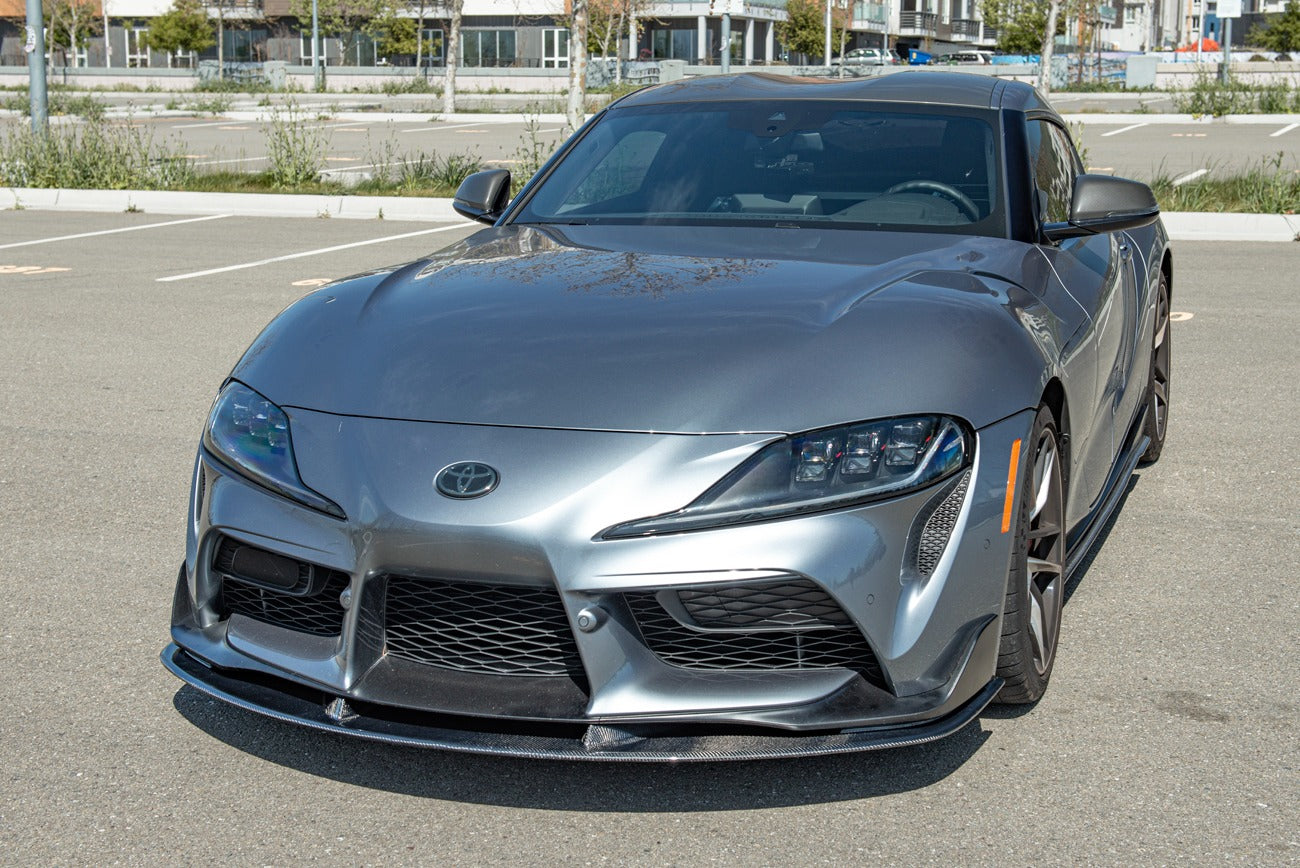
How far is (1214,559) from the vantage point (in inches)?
189

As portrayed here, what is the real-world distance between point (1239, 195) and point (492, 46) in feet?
205

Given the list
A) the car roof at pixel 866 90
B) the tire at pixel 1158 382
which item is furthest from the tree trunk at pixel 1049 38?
the car roof at pixel 866 90

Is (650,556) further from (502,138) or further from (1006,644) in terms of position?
(502,138)

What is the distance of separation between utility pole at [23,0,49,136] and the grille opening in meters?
18.3

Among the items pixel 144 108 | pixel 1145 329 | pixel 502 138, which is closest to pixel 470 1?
pixel 144 108

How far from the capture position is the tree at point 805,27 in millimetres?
73875

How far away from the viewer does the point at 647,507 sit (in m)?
2.84

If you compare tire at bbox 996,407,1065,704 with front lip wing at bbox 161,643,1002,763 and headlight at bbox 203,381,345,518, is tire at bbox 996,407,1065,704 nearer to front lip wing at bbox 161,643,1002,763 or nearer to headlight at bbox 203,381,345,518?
front lip wing at bbox 161,643,1002,763

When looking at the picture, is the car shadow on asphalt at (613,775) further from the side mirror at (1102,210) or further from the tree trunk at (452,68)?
the tree trunk at (452,68)

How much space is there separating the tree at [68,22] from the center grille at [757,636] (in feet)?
224

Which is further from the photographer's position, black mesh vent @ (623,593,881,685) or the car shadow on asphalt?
the car shadow on asphalt

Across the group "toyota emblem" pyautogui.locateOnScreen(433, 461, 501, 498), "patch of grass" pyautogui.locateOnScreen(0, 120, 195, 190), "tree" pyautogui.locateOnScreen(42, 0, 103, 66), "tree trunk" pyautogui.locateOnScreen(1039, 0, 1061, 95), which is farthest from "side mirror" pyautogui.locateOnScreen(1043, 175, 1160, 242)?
"tree" pyautogui.locateOnScreen(42, 0, 103, 66)

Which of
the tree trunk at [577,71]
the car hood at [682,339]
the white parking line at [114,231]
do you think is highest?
the tree trunk at [577,71]

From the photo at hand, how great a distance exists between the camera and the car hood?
3061 mm
